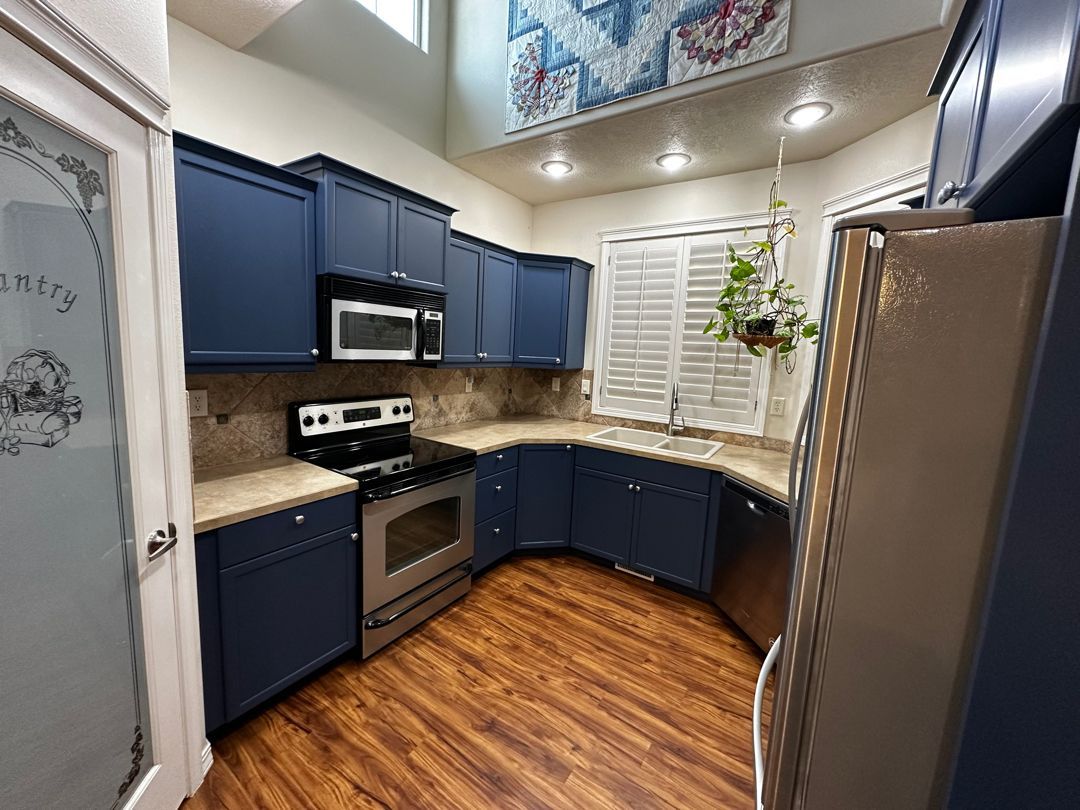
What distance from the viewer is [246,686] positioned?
157cm

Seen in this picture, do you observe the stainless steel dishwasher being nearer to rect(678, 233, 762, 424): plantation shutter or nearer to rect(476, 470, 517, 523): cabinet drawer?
rect(678, 233, 762, 424): plantation shutter

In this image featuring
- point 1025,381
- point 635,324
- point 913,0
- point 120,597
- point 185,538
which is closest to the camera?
point 1025,381

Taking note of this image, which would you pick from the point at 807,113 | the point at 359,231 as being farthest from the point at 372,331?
the point at 807,113

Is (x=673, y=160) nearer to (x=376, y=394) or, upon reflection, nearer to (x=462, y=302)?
(x=462, y=302)

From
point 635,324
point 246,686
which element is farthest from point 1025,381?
point 635,324

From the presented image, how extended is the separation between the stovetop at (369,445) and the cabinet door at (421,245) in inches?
29.6

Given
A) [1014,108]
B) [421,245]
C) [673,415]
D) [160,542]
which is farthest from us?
[673,415]

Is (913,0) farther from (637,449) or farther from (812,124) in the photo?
(637,449)

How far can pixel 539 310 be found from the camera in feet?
10.6

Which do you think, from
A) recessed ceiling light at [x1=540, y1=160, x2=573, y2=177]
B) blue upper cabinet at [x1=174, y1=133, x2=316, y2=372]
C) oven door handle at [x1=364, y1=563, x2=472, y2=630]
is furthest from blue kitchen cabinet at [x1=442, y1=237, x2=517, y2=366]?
oven door handle at [x1=364, y1=563, x2=472, y2=630]

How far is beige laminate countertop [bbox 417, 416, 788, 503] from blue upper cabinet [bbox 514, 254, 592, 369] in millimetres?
502

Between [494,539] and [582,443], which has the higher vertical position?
[582,443]

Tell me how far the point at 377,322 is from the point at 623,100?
1635 mm

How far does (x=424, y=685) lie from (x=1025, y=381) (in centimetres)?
212
